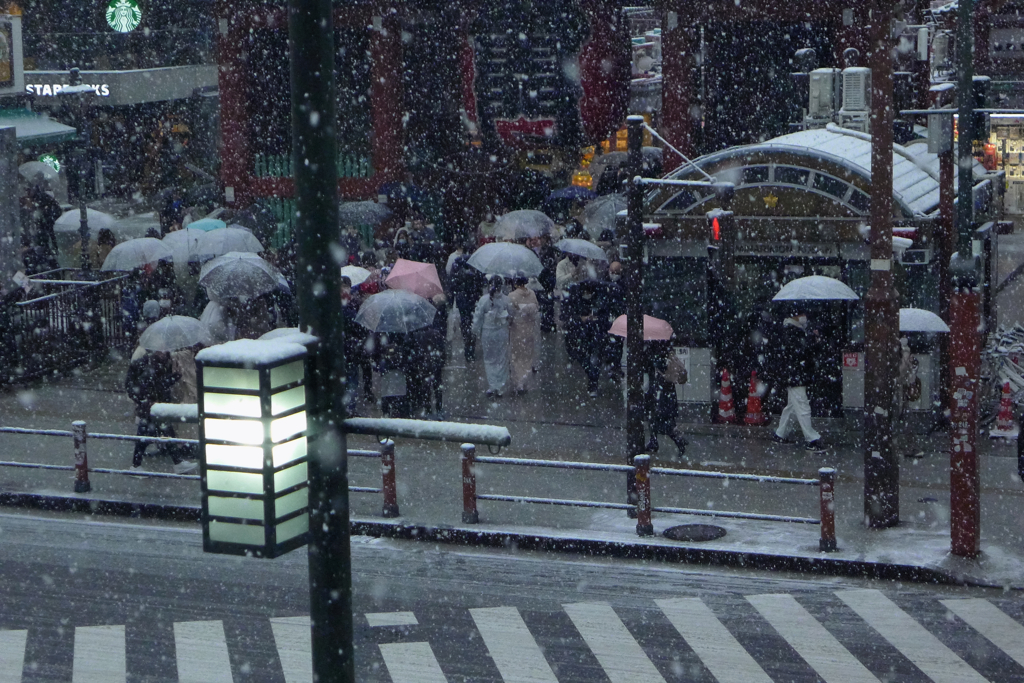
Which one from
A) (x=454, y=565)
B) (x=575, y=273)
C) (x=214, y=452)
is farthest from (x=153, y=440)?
(x=214, y=452)

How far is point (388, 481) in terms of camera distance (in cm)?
1381

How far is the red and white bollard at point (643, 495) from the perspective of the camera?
13.0m

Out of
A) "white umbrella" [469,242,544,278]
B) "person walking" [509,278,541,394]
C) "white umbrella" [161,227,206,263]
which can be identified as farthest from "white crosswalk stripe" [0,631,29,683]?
"white umbrella" [161,227,206,263]

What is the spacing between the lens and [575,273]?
68.0 feet

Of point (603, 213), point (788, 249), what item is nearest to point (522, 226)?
point (603, 213)

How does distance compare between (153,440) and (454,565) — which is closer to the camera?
(454,565)

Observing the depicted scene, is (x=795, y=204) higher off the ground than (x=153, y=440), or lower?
higher

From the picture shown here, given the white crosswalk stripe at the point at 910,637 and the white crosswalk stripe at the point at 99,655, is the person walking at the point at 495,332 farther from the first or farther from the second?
the white crosswalk stripe at the point at 99,655

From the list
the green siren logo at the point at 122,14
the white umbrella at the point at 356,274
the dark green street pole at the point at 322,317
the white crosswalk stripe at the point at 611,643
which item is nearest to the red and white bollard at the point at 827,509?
the white crosswalk stripe at the point at 611,643

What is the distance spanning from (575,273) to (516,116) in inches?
405

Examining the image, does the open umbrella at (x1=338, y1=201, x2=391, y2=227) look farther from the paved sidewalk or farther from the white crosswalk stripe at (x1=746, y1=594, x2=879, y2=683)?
the white crosswalk stripe at (x1=746, y1=594, x2=879, y2=683)

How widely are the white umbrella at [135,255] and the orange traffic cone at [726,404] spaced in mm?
9348

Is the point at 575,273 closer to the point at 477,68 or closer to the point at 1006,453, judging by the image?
the point at 1006,453

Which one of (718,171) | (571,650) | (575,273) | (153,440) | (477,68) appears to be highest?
(477,68)
